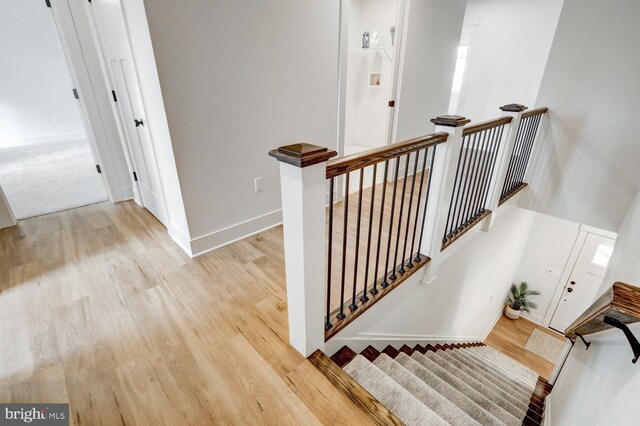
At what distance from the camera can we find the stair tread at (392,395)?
4.41 feet

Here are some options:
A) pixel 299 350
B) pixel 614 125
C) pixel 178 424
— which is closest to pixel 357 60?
pixel 614 125

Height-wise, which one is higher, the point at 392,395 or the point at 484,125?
the point at 484,125

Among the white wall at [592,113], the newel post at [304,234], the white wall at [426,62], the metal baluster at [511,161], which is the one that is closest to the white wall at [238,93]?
the white wall at [426,62]

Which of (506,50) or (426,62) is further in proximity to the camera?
(506,50)

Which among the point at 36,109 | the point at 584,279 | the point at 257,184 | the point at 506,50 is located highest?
the point at 506,50

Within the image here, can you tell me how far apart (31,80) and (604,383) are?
9391 millimetres

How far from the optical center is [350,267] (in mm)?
2211

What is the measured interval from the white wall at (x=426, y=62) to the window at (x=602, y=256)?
3527mm

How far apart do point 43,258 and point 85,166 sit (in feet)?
9.94

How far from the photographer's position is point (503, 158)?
2787 mm

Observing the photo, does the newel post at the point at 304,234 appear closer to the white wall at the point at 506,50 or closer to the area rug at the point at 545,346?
the white wall at the point at 506,50

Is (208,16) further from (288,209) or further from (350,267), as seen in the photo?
(350,267)

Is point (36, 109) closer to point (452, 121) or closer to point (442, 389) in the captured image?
point (452, 121)

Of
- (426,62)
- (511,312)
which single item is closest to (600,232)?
(511,312)
